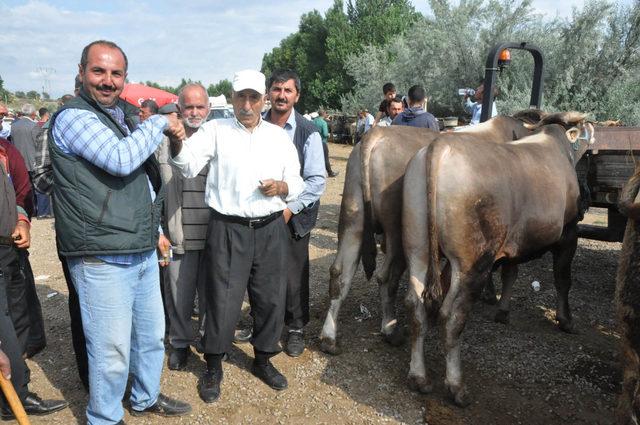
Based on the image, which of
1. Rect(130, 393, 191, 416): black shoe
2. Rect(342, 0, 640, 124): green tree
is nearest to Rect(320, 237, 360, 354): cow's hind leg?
Rect(130, 393, 191, 416): black shoe

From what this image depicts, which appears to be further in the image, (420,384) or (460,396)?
(420,384)

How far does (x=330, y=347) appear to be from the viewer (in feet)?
12.7

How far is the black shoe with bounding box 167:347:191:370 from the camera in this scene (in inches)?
143

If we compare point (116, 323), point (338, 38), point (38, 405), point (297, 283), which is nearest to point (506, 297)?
point (297, 283)

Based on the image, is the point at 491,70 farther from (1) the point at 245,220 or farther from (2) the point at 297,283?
(1) the point at 245,220

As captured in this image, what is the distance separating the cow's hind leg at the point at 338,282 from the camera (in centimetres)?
391

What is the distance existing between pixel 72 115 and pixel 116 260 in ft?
2.46

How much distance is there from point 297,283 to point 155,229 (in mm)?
1559

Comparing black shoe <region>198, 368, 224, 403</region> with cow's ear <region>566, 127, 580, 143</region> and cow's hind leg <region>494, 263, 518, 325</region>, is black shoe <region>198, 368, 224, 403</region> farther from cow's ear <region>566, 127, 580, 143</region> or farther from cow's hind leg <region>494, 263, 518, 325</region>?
cow's ear <region>566, 127, 580, 143</region>

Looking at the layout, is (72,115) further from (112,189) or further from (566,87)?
(566,87)

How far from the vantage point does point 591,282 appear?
564 cm

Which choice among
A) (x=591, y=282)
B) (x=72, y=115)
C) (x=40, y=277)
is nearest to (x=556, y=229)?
(x=591, y=282)

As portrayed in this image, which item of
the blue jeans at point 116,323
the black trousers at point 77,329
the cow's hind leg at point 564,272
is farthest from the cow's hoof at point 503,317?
the black trousers at point 77,329

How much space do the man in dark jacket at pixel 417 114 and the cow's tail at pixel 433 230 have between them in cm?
211
